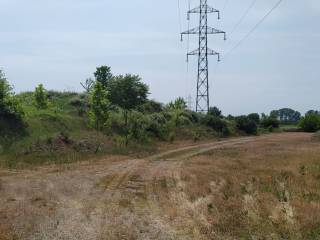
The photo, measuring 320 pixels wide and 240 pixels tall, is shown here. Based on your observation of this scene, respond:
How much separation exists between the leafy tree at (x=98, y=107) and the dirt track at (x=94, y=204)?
16.4 meters

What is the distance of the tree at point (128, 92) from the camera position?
52.0 metres

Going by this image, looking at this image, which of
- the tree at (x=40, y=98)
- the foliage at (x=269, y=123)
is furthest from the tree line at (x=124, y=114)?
the foliage at (x=269, y=123)

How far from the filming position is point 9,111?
118 feet

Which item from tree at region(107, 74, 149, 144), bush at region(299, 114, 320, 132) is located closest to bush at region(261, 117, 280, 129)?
bush at region(299, 114, 320, 132)

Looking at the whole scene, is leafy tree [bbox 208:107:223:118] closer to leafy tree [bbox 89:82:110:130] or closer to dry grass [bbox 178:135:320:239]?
leafy tree [bbox 89:82:110:130]

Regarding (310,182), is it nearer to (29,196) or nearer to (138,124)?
(29,196)

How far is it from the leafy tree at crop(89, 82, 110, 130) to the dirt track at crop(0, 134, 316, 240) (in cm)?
1637

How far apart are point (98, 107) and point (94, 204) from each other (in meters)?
26.6

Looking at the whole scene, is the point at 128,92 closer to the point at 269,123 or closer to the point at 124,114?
the point at 124,114

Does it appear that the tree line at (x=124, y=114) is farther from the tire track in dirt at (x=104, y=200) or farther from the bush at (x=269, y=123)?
the bush at (x=269, y=123)

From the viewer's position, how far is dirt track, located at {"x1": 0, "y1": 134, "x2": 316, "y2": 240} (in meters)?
12.5

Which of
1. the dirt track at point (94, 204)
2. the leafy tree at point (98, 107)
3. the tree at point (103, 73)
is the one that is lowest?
the dirt track at point (94, 204)

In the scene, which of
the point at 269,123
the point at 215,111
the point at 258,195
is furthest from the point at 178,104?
the point at 258,195

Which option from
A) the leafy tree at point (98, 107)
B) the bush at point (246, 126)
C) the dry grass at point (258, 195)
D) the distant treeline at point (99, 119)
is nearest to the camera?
the dry grass at point (258, 195)
